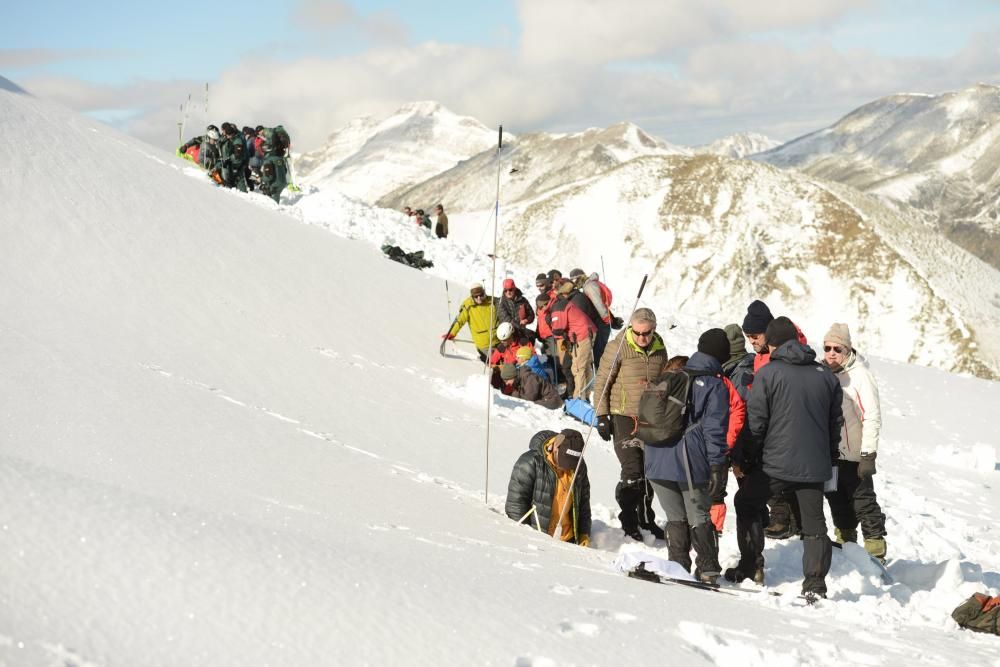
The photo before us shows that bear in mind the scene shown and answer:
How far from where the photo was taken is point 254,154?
20.8 m

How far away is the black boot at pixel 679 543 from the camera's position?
5.86m

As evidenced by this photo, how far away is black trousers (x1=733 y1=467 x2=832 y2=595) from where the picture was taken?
5.59 m

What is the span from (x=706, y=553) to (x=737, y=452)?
0.74m

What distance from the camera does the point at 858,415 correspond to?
6.82 m

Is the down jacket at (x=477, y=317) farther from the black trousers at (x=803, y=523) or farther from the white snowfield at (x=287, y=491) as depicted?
the black trousers at (x=803, y=523)

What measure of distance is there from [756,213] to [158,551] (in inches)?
1888

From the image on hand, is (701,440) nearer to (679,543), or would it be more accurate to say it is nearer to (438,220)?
(679,543)

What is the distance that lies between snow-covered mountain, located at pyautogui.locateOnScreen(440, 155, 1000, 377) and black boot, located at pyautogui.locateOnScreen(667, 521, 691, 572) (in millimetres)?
32321

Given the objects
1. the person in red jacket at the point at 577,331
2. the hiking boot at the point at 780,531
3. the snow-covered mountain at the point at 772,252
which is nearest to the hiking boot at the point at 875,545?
the hiking boot at the point at 780,531

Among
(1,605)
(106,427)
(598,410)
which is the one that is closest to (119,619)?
(1,605)

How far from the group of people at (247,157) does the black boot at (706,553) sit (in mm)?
16235

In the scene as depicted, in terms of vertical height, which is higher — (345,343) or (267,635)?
(345,343)

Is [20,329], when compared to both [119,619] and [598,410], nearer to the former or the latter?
[598,410]

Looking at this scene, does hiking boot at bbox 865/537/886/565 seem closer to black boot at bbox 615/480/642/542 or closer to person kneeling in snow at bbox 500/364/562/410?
black boot at bbox 615/480/642/542
